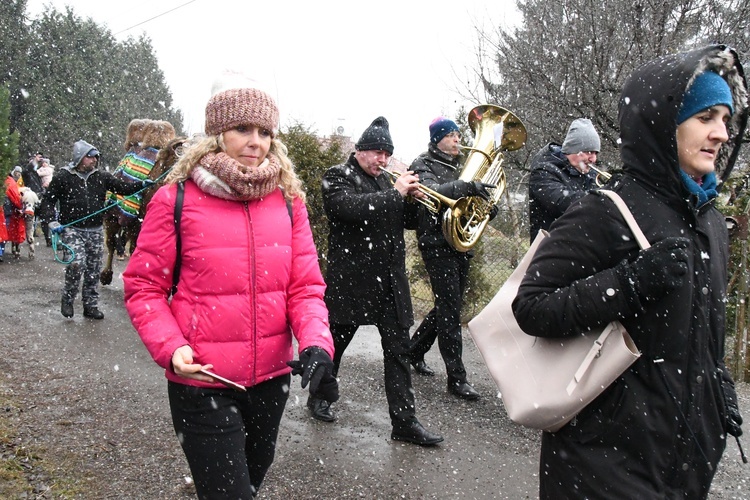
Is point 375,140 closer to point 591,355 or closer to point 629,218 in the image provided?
point 629,218

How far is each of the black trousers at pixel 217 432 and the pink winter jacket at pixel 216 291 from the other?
6cm

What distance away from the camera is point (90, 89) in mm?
27359

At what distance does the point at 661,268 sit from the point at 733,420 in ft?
2.15

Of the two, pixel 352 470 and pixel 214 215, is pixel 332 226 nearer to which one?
pixel 352 470

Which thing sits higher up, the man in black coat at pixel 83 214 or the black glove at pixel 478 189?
the black glove at pixel 478 189

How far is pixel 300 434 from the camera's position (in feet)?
14.6

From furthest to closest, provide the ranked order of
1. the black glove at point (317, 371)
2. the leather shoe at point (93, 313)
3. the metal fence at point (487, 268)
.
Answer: the metal fence at point (487, 268) < the leather shoe at point (93, 313) < the black glove at point (317, 371)

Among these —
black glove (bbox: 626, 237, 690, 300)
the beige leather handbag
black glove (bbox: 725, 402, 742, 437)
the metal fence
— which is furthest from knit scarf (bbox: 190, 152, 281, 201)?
the metal fence

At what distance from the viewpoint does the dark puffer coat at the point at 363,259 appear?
174 inches

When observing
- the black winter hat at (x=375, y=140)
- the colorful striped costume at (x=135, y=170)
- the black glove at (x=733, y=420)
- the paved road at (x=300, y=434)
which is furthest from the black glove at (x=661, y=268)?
the colorful striped costume at (x=135, y=170)

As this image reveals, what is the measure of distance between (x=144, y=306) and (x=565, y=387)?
4.91ft

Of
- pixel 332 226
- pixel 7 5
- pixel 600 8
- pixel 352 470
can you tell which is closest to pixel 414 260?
pixel 600 8

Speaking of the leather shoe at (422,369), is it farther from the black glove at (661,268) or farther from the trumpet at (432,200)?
the black glove at (661,268)

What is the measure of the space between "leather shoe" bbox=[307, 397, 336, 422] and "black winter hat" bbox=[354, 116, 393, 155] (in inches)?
72.1
